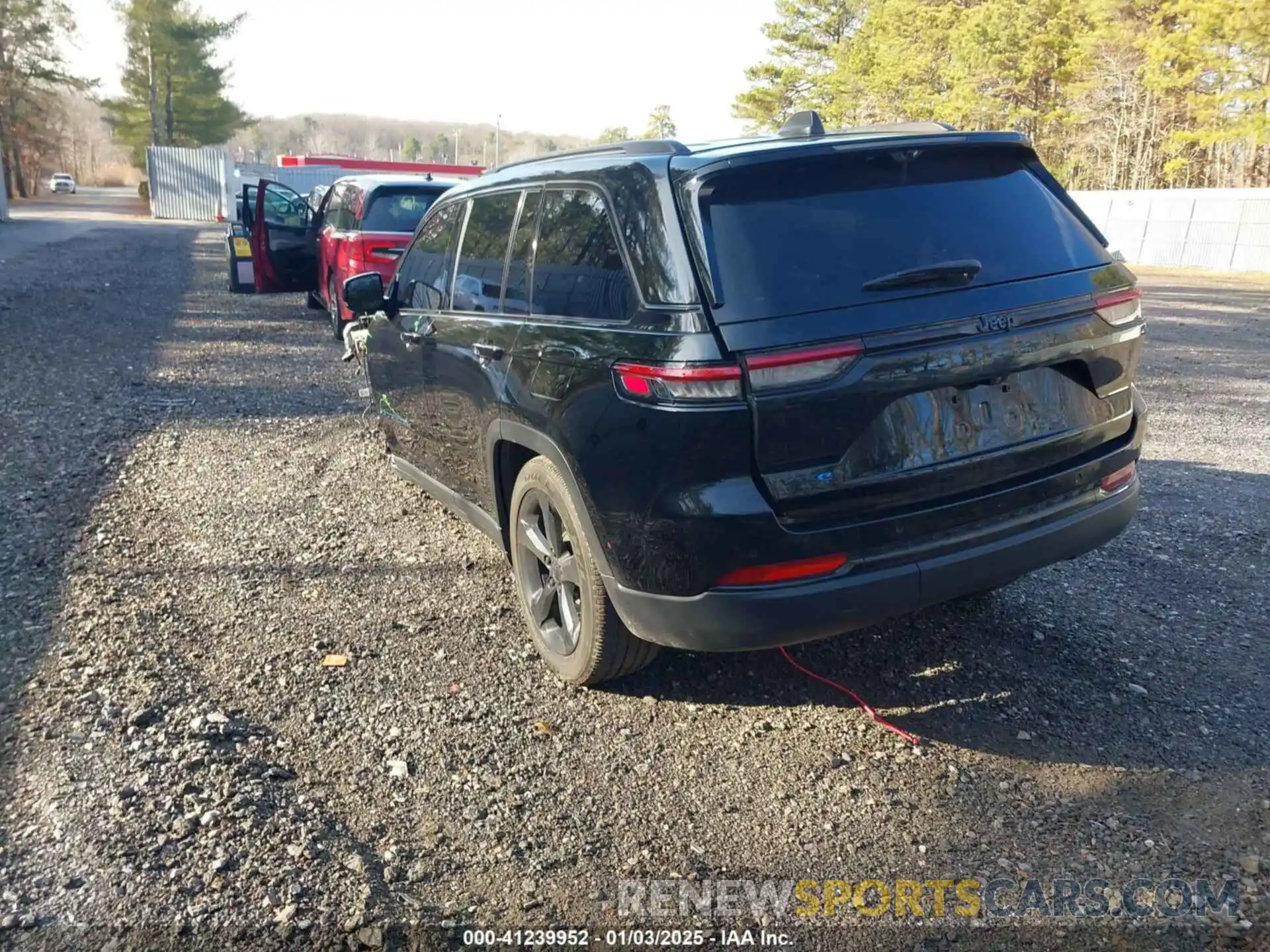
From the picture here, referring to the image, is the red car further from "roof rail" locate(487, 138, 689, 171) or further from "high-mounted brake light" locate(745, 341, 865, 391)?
"high-mounted brake light" locate(745, 341, 865, 391)

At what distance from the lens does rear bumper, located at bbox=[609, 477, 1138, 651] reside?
286 cm

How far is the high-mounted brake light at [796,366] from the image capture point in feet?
8.98

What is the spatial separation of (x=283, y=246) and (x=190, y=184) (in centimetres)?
3914

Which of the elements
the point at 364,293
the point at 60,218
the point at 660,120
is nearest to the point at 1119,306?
the point at 364,293

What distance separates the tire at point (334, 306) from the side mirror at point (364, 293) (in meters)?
5.88

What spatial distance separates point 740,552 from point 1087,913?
1.27 meters

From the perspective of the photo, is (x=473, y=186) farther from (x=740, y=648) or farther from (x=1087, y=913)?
(x=1087, y=913)

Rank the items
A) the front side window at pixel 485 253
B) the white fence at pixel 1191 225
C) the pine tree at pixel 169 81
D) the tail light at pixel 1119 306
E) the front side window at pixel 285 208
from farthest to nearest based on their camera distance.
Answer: the pine tree at pixel 169 81 → the white fence at pixel 1191 225 → the front side window at pixel 285 208 → the front side window at pixel 485 253 → the tail light at pixel 1119 306

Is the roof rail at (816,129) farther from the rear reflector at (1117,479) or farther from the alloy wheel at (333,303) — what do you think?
the alloy wheel at (333,303)

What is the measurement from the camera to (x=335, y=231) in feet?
36.1

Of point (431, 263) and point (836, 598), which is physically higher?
point (431, 263)

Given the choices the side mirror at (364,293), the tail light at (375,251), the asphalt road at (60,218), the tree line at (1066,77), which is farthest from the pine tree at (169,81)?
the side mirror at (364,293)

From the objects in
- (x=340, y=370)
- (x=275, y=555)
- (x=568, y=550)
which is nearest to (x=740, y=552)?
(x=568, y=550)

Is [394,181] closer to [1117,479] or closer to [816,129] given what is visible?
[816,129]
